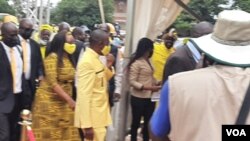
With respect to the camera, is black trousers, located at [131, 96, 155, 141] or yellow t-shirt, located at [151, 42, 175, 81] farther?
yellow t-shirt, located at [151, 42, 175, 81]

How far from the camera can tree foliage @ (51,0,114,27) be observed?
4206 cm

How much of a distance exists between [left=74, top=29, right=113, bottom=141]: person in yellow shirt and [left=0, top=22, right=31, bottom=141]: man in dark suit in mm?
950

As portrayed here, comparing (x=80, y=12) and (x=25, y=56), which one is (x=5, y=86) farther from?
(x=80, y=12)

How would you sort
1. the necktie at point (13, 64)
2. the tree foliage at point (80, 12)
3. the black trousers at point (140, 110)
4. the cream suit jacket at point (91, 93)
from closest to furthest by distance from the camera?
the cream suit jacket at point (91, 93), the necktie at point (13, 64), the black trousers at point (140, 110), the tree foliage at point (80, 12)

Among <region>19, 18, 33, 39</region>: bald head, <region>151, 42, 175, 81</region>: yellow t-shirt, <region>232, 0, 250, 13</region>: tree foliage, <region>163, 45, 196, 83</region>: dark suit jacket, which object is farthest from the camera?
<region>232, 0, 250, 13</region>: tree foliage

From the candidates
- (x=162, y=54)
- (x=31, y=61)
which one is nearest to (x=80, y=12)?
(x=162, y=54)

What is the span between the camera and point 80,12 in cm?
4303

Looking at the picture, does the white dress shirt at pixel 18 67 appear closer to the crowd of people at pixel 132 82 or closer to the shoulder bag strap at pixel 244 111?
the crowd of people at pixel 132 82

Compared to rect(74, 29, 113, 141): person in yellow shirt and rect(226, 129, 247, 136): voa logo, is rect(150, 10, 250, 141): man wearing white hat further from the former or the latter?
rect(74, 29, 113, 141): person in yellow shirt

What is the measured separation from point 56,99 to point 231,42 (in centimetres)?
389

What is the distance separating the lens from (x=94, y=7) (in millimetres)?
44531

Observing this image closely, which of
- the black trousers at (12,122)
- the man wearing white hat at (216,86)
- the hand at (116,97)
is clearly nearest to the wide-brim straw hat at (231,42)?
the man wearing white hat at (216,86)

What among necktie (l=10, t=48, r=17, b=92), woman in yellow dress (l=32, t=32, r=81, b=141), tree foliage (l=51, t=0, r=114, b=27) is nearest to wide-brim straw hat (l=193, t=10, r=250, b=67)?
woman in yellow dress (l=32, t=32, r=81, b=141)

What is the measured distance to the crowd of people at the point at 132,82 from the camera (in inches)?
86.8
